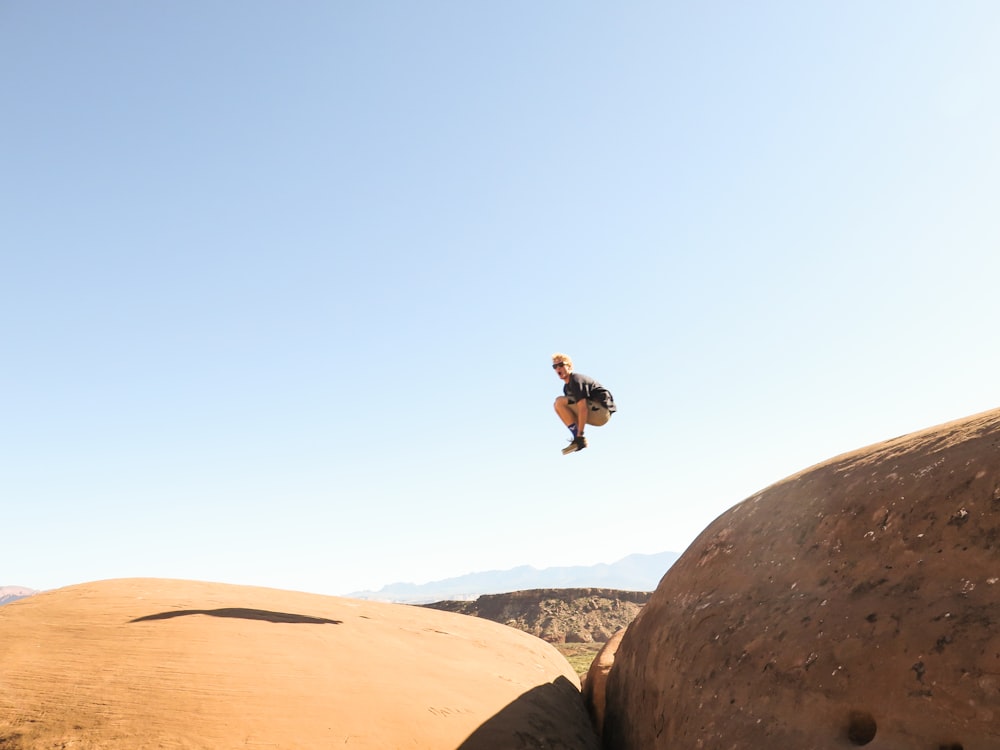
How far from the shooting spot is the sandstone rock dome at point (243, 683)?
4.00m

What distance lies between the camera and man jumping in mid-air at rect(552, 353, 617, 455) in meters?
9.32

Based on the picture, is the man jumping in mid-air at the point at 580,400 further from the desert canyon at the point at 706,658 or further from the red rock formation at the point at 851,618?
the red rock formation at the point at 851,618

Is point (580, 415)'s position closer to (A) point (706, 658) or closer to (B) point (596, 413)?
(B) point (596, 413)

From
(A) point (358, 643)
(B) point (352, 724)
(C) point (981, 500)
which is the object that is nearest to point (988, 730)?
(C) point (981, 500)

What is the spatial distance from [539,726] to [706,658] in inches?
67.1

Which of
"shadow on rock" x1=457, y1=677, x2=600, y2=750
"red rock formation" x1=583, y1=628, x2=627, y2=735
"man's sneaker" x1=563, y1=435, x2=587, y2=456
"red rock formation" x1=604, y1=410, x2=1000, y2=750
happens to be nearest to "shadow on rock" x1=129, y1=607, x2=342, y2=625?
"shadow on rock" x1=457, y1=677, x2=600, y2=750

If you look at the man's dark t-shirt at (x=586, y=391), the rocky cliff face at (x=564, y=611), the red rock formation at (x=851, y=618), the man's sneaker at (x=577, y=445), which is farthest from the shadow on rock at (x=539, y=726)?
the rocky cliff face at (x=564, y=611)

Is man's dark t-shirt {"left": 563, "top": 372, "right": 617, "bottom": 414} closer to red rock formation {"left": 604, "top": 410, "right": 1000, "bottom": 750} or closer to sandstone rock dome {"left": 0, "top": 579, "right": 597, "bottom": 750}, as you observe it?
sandstone rock dome {"left": 0, "top": 579, "right": 597, "bottom": 750}

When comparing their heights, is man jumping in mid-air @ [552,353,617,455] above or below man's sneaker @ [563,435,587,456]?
above

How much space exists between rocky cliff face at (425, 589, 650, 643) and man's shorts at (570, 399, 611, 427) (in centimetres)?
3486

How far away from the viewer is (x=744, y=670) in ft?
13.0

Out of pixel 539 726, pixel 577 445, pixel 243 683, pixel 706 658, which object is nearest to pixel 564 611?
pixel 577 445

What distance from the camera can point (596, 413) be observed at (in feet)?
30.7

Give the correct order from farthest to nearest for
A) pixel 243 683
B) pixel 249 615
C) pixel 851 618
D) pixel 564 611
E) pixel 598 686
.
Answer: pixel 564 611
pixel 598 686
pixel 249 615
pixel 243 683
pixel 851 618
